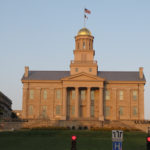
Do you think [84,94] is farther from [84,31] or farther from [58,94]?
[84,31]

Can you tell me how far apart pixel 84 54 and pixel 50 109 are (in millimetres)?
16501

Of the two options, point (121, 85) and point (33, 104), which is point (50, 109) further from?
point (121, 85)

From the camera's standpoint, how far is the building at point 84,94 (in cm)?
7631

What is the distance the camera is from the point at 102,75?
82.1 metres

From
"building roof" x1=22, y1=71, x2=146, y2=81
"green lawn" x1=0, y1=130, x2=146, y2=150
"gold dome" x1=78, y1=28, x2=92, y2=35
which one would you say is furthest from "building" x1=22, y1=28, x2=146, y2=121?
"green lawn" x1=0, y1=130, x2=146, y2=150

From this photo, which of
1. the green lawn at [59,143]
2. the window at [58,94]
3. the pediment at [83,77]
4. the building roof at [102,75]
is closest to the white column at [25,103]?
the building roof at [102,75]

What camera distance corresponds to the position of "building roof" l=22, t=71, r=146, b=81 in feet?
265

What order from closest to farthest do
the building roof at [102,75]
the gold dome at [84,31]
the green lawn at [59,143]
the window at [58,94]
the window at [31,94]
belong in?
the green lawn at [59,143], the window at [58,94], the window at [31,94], the building roof at [102,75], the gold dome at [84,31]

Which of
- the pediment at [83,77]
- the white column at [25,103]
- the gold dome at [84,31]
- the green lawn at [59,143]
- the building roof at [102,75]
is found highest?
the gold dome at [84,31]

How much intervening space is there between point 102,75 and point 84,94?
24.3 ft

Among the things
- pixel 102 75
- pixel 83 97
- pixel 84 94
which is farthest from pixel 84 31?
pixel 83 97

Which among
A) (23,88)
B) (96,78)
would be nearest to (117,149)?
(96,78)

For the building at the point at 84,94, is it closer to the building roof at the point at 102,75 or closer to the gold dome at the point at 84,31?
the building roof at the point at 102,75

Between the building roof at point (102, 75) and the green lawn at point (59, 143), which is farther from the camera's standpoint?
the building roof at point (102, 75)
